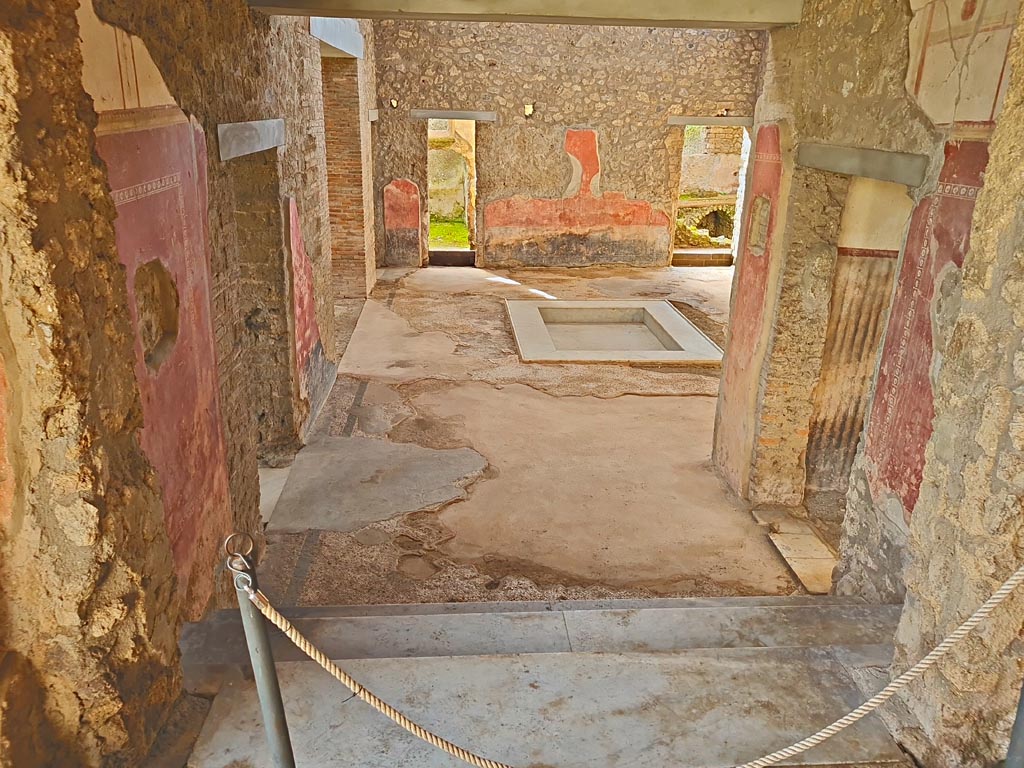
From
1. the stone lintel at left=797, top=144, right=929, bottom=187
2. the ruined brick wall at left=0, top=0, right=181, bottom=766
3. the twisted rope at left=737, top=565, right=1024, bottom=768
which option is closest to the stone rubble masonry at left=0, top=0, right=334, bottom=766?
the ruined brick wall at left=0, top=0, right=181, bottom=766

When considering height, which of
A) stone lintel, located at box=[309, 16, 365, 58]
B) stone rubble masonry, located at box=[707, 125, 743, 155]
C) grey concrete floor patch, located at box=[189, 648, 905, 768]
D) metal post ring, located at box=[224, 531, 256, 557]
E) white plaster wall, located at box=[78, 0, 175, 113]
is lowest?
grey concrete floor patch, located at box=[189, 648, 905, 768]

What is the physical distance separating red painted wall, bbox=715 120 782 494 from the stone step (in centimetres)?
203

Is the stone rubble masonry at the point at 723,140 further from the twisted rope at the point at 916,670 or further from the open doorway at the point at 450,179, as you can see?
the twisted rope at the point at 916,670

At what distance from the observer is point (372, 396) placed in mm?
6562

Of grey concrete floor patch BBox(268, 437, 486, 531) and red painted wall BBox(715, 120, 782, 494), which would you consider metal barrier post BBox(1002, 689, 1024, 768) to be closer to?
red painted wall BBox(715, 120, 782, 494)

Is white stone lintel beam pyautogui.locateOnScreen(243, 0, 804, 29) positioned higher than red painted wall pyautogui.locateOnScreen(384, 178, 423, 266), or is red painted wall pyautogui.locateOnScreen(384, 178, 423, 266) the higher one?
white stone lintel beam pyautogui.locateOnScreen(243, 0, 804, 29)

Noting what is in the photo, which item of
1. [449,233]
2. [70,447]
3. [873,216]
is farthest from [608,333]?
[449,233]

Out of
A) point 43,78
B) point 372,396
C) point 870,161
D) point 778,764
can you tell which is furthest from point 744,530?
point 43,78

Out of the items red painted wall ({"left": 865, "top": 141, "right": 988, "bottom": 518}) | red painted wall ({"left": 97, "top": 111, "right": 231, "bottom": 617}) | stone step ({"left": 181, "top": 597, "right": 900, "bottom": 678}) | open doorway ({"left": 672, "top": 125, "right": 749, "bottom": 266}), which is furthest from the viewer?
open doorway ({"left": 672, "top": 125, "right": 749, "bottom": 266})

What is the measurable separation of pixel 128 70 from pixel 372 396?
4345 mm

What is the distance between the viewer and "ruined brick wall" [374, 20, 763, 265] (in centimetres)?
1092

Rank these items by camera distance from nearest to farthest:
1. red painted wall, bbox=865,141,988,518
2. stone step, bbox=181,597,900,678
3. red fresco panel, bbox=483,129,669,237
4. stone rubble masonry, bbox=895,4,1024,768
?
1. stone rubble masonry, bbox=895,4,1024,768
2. stone step, bbox=181,597,900,678
3. red painted wall, bbox=865,141,988,518
4. red fresco panel, bbox=483,129,669,237

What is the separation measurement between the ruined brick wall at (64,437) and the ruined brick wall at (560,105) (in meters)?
9.88

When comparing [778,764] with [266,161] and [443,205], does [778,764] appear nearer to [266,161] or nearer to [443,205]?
[266,161]
